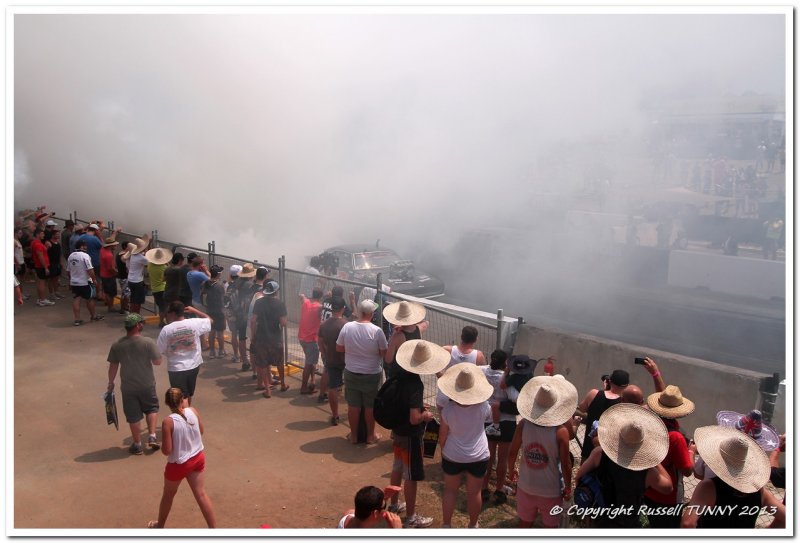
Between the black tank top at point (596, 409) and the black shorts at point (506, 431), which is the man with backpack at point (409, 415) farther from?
the black tank top at point (596, 409)

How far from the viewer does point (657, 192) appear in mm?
19906

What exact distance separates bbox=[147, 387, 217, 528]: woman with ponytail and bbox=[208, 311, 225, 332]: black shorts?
3530 mm

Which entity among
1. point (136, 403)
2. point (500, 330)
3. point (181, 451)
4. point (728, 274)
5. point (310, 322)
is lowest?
point (728, 274)

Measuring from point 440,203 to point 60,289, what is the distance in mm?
10931

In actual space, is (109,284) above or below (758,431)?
below

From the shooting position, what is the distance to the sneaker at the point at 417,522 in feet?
13.4

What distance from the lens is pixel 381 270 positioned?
37.4 ft

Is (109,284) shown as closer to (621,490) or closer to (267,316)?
(267,316)

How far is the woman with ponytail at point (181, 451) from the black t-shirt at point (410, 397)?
1287 millimetres

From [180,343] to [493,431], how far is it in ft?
8.88

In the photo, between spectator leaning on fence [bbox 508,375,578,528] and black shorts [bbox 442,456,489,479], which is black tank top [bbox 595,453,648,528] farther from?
black shorts [bbox 442,456,489,479]

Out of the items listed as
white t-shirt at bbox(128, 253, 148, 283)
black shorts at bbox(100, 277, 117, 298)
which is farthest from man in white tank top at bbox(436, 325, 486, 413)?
black shorts at bbox(100, 277, 117, 298)

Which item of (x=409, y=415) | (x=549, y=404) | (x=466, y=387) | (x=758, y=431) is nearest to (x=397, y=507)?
(x=409, y=415)

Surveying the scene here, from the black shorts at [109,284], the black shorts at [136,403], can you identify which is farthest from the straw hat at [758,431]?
the black shorts at [109,284]
